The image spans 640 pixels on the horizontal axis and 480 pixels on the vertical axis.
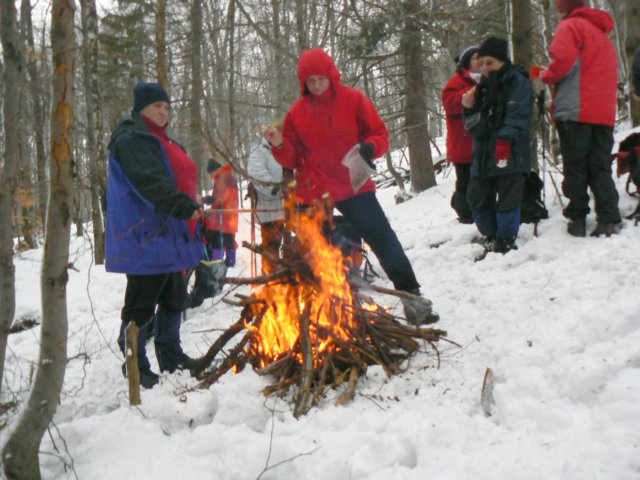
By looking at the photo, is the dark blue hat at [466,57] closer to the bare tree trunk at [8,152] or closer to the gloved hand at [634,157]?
the gloved hand at [634,157]

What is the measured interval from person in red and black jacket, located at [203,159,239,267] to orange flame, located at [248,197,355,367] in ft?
5.41

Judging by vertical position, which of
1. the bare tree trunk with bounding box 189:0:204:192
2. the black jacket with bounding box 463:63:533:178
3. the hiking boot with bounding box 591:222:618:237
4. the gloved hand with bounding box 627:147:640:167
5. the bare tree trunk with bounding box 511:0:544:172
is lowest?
the hiking boot with bounding box 591:222:618:237

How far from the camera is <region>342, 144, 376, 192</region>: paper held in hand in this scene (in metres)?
3.81

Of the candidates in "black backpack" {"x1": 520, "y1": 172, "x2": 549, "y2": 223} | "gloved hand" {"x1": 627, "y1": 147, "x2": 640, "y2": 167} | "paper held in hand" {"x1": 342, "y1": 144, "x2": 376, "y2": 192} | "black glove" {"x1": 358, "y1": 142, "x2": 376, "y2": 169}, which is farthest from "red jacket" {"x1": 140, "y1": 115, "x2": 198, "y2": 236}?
"gloved hand" {"x1": 627, "y1": 147, "x2": 640, "y2": 167}

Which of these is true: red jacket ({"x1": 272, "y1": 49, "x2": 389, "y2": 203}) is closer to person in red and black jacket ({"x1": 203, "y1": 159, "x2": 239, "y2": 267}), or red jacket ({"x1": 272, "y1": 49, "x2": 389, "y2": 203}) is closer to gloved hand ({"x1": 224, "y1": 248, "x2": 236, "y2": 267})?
person in red and black jacket ({"x1": 203, "y1": 159, "x2": 239, "y2": 267})

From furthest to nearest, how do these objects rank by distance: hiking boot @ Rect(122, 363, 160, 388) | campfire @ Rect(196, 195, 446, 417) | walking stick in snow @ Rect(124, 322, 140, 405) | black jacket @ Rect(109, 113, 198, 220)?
hiking boot @ Rect(122, 363, 160, 388)
black jacket @ Rect(109, 113, 198, 220)
campfire @ Rect(196, 195, 446, 417)
walking stick in snow @ Rect(124, 322, 140, 405)

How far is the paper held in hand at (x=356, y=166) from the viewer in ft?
12.5

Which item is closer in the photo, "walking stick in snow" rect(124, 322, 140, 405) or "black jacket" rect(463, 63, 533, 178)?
"walking stick in snow" rect(124, 322, 140, 405)

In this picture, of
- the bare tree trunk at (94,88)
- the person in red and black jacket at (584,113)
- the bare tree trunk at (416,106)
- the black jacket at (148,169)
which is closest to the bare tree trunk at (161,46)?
the bare tree trunk at (94,88)

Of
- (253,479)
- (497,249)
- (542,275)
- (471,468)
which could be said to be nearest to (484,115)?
(497,249)

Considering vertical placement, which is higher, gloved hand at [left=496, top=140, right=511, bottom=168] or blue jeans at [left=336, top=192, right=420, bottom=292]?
gloved hand at [left=496, top=140, right=511, bottom=168]

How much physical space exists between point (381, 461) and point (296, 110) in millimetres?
2803

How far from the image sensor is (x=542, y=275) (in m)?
3.94

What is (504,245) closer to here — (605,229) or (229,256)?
(605,229)
